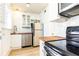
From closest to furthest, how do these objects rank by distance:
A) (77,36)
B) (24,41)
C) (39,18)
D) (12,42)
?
(77,36) → (12,42) → (24,41) → (39,18)

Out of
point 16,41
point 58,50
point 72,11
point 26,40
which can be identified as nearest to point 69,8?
point 72,11

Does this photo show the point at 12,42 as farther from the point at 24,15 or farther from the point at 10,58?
the point at 10,58

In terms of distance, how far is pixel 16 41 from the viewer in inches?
180

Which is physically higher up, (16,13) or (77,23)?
(16,13)

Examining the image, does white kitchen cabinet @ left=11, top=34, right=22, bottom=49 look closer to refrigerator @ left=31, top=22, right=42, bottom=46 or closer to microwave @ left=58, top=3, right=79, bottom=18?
refrigerator @ left=31, top=22, right=42, bottom=46

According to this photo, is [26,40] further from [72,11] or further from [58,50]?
[58,50]

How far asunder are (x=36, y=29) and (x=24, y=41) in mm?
880

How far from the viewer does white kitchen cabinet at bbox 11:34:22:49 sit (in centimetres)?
448

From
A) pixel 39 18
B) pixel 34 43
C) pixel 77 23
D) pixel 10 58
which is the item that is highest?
pixel 39 18

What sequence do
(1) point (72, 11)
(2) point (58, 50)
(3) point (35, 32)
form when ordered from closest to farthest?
(2) point (58, 50) → (1) point (72, 11) → (3) point (35, 32)

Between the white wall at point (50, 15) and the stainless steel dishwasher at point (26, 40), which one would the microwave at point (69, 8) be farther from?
the stainless steel dishwasher at point (26, 40)

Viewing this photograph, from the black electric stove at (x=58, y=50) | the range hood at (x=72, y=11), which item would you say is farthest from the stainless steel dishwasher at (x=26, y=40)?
the black electric stove at (x=58, y=50)

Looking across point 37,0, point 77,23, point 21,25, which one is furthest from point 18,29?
point 37,0

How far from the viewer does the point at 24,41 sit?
16.2ft
